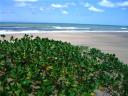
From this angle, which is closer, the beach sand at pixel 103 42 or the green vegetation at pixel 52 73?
the green vegetation at pixel 52 73

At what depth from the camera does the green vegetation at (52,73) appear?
6.38 meters

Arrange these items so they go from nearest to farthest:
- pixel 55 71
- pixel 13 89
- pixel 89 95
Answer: pixel 13 89
pixel 89 95
pixel 55 71

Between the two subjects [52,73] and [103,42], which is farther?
[103,42]

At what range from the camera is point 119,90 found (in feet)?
27.8

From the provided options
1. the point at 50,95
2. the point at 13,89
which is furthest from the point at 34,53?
the point at 13,89

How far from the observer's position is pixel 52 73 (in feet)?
26.2

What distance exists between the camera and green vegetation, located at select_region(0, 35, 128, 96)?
6.38 meters

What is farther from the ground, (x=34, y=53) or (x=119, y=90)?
(x=34, y=53)

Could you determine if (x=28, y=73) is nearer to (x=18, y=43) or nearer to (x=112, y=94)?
Answer: (x=112, y=94)

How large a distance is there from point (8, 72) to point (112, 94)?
2.96 metres

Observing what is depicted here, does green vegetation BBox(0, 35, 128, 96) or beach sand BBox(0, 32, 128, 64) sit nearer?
green vegetation BBox(0, 35, 128, 96)

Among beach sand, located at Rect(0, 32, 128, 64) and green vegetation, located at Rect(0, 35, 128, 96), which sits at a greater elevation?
green vegetation, located at Rect(0, 35, 128, 96)

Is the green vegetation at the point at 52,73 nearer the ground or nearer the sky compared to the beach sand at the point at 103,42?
nearer the sky

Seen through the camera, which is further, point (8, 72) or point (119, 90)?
point (119, 90)
